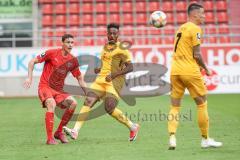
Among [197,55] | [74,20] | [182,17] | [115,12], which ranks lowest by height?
[197,55]

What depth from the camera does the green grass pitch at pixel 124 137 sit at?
33.7ft

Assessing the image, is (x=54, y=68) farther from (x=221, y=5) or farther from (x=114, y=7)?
(x=221, y=5)

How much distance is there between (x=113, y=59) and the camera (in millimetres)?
12656

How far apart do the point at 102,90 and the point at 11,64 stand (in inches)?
488

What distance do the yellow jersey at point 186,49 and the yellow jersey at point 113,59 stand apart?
191cm

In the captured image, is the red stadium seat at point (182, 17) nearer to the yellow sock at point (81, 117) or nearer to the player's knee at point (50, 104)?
the yellow sock at point (81, 117)

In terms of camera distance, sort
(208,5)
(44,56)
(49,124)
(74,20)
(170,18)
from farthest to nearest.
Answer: (208,5) → (170,18) → (74,20) → (44,56) → (49,124)


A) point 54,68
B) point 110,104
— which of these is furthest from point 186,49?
point 54,68

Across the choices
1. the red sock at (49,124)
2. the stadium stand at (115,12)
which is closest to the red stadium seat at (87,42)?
the stadium stand at (115,12)

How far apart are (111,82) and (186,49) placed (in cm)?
238

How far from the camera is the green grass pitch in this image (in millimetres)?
10281

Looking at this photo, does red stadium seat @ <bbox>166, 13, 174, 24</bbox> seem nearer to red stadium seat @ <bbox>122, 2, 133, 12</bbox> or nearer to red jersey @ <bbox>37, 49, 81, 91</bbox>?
red stadium seat @ <bbox>122, 2, 133, 12</bbox>

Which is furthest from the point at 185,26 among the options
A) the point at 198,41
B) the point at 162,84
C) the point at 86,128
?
the point at 162,84

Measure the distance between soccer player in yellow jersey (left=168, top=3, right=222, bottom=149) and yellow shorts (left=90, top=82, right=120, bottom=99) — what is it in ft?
6.87
